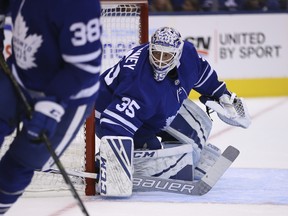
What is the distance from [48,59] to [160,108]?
59.0 inches

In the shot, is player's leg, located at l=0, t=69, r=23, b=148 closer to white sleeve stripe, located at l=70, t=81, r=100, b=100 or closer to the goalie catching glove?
white sleeve stripe, located at l=70, t=81, r=100, b=100

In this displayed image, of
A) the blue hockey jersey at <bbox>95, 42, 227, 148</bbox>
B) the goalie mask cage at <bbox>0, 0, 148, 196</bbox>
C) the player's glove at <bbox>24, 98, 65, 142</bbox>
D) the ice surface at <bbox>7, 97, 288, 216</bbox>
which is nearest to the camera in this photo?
the player's glove at <bbox>24, 98, 65, 142</bbox>

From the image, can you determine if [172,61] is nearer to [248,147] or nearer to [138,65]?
[138,65]

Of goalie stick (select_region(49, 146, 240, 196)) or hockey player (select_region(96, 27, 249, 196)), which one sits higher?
hockey player (select_region(96, 27, 249, 196))

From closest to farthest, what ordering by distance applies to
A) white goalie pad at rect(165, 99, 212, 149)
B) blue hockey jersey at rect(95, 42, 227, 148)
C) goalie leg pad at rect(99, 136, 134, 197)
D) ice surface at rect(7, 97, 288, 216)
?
ice surface at rect(7, 97, 288, 216) → goalie leg pad at rect(99, 136, 134, 197) → blue hockey jersey at rect(95, 42, 227, 148) → white goalie pad at rect(165, 99, 212, 149)

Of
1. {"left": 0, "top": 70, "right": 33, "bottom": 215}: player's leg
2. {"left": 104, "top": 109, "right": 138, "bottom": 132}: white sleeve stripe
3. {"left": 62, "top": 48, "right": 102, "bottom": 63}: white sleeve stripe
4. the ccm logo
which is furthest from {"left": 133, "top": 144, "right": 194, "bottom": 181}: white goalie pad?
{"left": 62, "top": 48, "right": 102, "bottom": 63}: white sleeve stripe

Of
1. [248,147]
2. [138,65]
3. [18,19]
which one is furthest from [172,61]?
[248,147]

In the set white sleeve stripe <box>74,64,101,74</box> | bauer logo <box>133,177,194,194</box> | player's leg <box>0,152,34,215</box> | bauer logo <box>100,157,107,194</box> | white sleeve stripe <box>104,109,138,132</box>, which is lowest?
bauer logo <box>133,177,194,194</box>

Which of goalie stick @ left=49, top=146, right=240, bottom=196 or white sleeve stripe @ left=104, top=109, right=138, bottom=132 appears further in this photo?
goalie stick @ left=49, top=146, right=240, bottom=196

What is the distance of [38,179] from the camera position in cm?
451

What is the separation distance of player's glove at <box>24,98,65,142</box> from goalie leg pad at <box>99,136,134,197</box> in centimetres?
135

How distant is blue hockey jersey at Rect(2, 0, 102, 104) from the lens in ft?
9.07

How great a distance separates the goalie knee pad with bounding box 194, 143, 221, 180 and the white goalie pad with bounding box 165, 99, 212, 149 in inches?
2.9

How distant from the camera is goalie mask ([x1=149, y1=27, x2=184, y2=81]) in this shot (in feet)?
13.9
